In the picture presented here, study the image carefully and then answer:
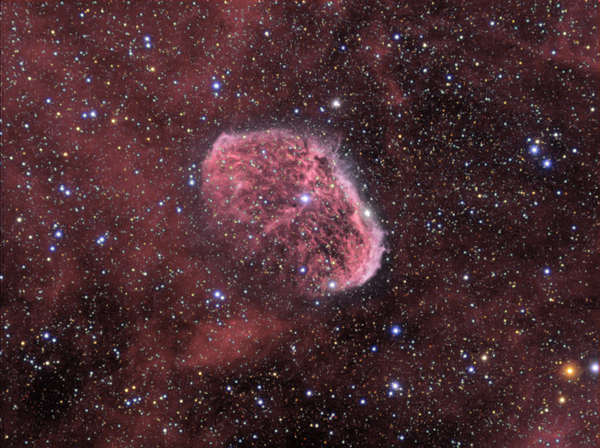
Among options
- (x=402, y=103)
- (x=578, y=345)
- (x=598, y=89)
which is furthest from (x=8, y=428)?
(x=598, y=89)

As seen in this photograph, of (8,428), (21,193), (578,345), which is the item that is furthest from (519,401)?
(21,193)

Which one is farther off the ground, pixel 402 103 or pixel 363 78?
pixel 363 78

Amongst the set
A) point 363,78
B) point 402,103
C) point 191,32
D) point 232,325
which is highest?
point 191,32

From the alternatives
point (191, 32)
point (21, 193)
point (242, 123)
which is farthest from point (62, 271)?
point (191, 32)

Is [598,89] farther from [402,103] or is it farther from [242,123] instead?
[242,123]

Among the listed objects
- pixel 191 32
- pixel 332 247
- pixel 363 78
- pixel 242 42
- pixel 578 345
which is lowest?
pixel 578 345

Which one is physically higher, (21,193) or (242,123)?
(21,193)

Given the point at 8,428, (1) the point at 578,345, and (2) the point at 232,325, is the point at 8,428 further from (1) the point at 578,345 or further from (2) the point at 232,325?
(1) the point at 578,345

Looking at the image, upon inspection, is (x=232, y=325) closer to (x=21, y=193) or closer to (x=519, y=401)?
(x=21, y=193)
